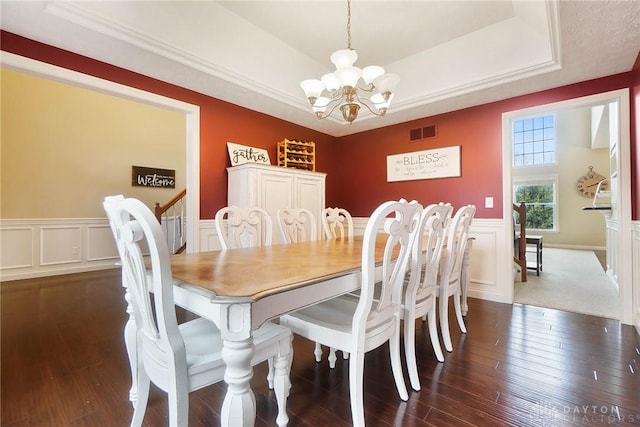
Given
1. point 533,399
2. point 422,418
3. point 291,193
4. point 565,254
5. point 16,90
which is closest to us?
point 422,418

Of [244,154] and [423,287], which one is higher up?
[244,154]

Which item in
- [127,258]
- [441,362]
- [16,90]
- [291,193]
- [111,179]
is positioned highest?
[16,90]

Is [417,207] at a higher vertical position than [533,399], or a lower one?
higher

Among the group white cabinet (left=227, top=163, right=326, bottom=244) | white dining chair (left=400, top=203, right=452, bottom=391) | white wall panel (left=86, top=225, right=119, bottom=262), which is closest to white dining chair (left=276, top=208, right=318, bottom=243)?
white cabinet (left=227, top=163, right=326, bottom=244)

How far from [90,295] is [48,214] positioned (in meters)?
1.95

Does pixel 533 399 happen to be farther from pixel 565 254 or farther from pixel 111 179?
pixel 565 254

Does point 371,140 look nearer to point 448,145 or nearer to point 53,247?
point 448,145

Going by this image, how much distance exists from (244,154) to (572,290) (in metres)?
4.46

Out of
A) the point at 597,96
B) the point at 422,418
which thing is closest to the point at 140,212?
the point at 422,418

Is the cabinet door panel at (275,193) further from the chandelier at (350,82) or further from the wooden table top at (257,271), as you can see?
the wooden table top at (257,271)

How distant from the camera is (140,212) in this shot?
894 mm

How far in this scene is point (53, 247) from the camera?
4328mm

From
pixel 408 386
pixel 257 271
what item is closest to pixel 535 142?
pixel 408 386

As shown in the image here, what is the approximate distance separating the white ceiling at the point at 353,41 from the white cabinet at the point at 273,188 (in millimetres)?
840
